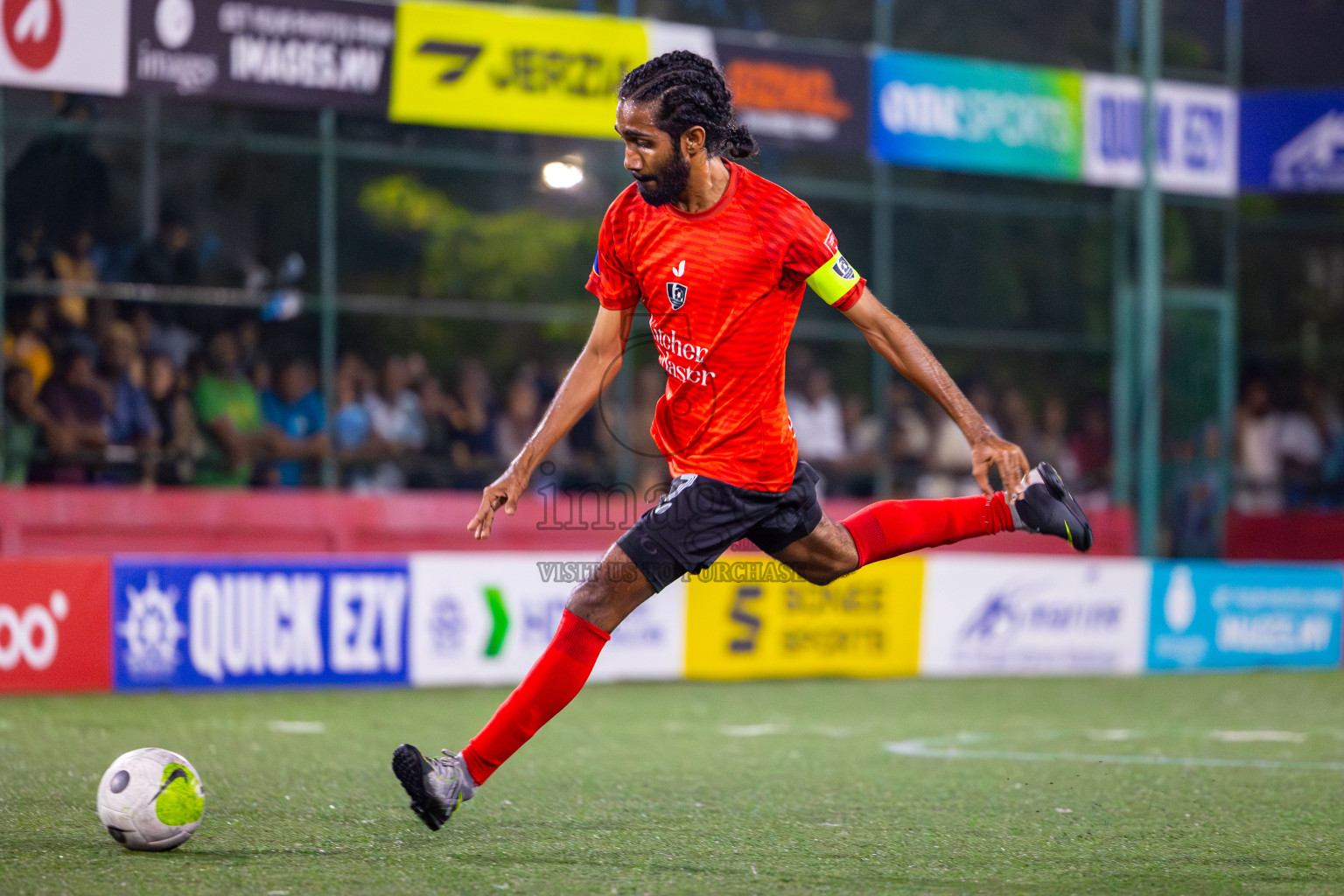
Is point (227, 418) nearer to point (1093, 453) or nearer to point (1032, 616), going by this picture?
point (1032, 616)

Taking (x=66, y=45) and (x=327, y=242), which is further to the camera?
(x=327, y=242)

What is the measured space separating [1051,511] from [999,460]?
2.44 feet

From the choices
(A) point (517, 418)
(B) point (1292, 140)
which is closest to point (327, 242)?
(A) point (517, 418)

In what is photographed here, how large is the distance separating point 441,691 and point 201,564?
179 cm

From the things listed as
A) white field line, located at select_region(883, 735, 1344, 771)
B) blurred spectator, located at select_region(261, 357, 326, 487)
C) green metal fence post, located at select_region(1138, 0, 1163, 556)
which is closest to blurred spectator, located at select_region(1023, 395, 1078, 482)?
green metal fence post, located at select_region(1138, 0, 1163, 556)

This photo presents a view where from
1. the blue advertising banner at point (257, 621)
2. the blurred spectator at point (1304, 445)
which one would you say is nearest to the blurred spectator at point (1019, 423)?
the blurred spectator at point (1304, 445)

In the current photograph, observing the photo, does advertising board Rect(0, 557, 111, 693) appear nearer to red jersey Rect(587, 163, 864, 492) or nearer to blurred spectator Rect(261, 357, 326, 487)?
blurred spectator Rect(261, 357, 326, 487)

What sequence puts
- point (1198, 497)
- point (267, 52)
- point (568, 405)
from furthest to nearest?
point (1198, 497) < point (267, 52) < point (568, 405)

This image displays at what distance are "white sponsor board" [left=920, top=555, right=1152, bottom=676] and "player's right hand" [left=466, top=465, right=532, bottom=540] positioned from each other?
26.2 feet

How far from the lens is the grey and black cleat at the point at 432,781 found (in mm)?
5176

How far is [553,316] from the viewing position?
17.4m

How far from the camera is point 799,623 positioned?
41.7 ft

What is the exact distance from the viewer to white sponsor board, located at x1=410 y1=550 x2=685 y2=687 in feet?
38.5

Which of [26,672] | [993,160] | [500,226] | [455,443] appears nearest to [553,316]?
[500,226]
